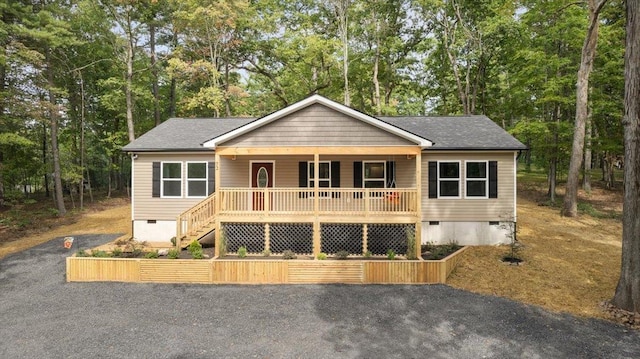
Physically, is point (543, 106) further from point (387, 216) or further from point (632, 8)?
point (387, 216)

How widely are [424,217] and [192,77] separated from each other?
18.5 meters

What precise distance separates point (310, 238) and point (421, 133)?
21.8ft

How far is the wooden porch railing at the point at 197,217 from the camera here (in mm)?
10672

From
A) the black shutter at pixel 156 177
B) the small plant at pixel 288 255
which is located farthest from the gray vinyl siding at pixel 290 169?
the small plant at pixel 288 255

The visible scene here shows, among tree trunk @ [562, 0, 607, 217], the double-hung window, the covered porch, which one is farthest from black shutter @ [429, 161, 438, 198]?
tree trunk @ [562, 0, 607, 217]

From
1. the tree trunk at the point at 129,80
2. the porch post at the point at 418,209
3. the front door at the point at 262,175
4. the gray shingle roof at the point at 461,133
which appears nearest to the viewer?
the porch post at the point at 418,209

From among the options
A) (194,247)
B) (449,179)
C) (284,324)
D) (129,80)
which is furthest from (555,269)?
(129,80)

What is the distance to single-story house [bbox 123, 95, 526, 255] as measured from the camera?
10000 mm

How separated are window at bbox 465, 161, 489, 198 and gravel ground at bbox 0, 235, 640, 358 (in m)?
4.91

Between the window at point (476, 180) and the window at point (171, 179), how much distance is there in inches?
455

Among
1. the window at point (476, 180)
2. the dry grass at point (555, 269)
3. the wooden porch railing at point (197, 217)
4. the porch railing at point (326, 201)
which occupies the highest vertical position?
the window at point (476, 180)

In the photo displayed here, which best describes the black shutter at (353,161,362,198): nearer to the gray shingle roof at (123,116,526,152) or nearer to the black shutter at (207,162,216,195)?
the gray shingle roof at (123,116,526,152)

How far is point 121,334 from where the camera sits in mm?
6195

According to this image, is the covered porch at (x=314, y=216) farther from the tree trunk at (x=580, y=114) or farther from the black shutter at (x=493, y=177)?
the tree trunk at (x=580, y=114)
